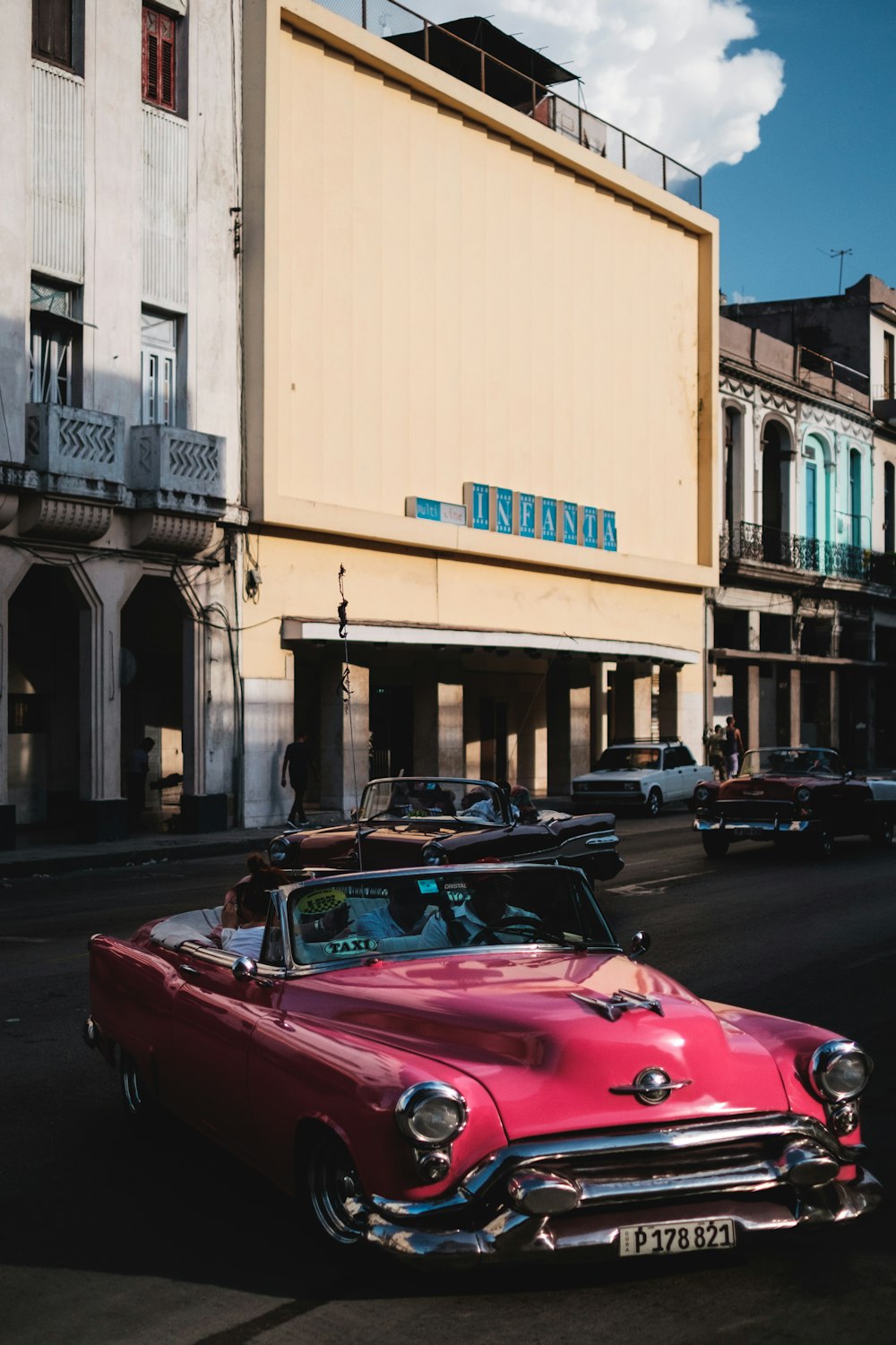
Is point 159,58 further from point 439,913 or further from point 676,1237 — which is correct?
point 676,1237

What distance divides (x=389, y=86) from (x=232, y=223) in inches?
212

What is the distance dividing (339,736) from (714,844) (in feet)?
32.6

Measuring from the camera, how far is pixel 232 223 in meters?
27.7

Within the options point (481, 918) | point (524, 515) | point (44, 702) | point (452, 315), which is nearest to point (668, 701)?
point (524, 515)

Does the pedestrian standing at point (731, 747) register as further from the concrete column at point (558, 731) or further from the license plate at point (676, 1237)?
the license plate at point (676, 1237)

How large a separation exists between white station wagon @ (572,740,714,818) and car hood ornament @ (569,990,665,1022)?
26.0 metres

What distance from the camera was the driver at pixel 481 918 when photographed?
628 centimetres

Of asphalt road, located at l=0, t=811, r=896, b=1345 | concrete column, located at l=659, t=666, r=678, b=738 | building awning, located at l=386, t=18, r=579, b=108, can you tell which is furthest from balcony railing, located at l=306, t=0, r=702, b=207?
asphalt road, located at l=0, t=811, r=896, b=1345

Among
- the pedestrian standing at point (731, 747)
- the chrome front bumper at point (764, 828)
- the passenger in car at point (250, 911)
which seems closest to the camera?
the passenger in car at point (250, 911)

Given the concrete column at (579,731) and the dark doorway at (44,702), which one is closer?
the dark doorway at (44,702)

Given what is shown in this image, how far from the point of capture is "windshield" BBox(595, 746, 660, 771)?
32.5m

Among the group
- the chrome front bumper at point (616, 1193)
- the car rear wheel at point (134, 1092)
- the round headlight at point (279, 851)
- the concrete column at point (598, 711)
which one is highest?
the concrete column at point (598, 711)

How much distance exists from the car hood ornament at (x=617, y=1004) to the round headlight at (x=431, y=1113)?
70 centimetres

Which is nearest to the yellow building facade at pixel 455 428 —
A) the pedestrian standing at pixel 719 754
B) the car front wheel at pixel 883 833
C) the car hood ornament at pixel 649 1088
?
the pedestrian standing at pixel 719 754
